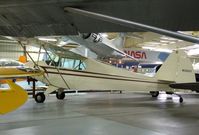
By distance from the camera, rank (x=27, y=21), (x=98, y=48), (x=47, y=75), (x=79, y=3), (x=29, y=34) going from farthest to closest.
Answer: (x=98, y=48) < (x=47, y=75) < (x=29, y=34) < (x=27, y=21) < (x=79, y=3)

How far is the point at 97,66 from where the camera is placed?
9.08m

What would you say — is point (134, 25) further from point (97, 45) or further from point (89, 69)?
point (97, 45)

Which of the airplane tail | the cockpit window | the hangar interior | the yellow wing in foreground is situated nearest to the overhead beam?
the hangar interior

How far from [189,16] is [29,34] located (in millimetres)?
1416

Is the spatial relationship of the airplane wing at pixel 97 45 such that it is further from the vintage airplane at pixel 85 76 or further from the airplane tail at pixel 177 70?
the airplane tail at pixel 177 70

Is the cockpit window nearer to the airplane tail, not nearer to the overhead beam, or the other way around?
the airplane tail

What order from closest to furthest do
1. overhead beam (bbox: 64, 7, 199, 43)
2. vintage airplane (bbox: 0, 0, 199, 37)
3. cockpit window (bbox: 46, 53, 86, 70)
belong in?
overhead beam (bbox: 64, 7, 199, 43)
vintage airplane (bbox: 0, 0, 199, 37)
cockpit window (bbox: 46, 53, 86, 70)

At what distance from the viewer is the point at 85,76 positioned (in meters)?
8.93

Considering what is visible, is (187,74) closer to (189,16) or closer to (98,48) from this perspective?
(98,48)

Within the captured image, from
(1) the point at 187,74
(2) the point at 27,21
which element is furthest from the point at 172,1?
(1) the point at 187,74

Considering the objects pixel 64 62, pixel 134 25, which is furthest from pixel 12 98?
pixel 64 62

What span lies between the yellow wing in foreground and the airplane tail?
20.9 ft

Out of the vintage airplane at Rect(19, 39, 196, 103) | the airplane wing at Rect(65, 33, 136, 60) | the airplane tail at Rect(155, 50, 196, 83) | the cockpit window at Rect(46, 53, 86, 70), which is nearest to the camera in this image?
the vintage airplane at Rect(19, 39, 196, 103)

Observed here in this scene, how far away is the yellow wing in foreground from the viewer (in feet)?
12.9
